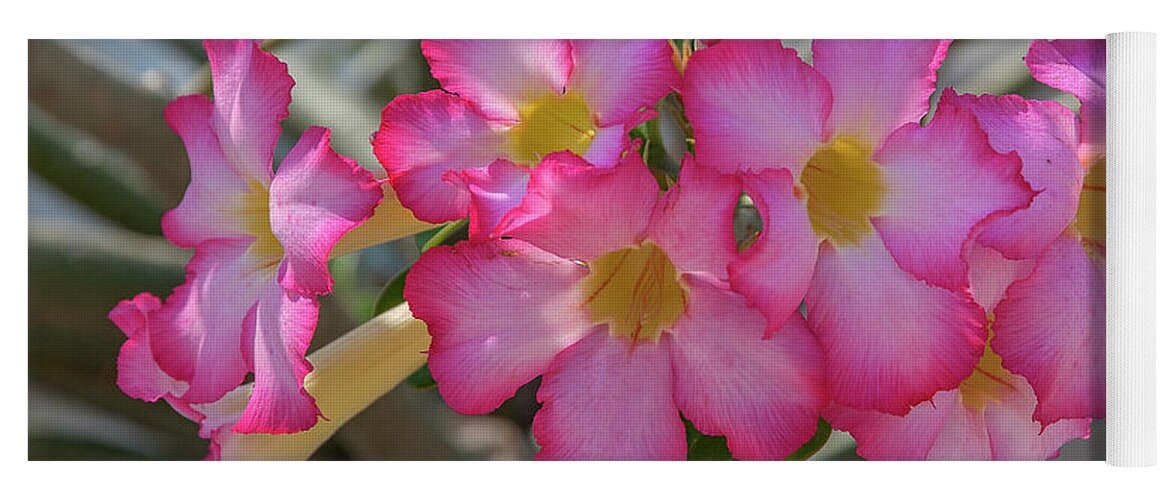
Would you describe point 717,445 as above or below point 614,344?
below

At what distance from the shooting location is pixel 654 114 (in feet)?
3.92

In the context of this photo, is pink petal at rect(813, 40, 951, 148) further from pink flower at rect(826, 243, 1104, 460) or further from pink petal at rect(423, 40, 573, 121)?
pink petal at rect(423, 40, 573, 121)

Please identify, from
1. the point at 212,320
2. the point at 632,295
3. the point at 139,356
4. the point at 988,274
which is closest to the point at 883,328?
the point at 988,274

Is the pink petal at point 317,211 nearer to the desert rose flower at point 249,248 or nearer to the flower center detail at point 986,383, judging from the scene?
the desert rose flower at point 249,248

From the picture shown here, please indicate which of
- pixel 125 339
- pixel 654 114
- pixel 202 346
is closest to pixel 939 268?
pixel 654 114

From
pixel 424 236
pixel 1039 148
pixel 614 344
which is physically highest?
pixel 1039 148

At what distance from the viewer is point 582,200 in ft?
3.84

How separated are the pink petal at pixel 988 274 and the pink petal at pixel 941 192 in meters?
0.03

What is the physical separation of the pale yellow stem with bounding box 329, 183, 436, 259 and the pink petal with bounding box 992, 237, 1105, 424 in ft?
1.99

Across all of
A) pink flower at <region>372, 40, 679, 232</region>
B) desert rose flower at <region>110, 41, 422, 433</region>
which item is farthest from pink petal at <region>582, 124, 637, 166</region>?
desert rose flower at <region>110, 41, 422, 433</region>

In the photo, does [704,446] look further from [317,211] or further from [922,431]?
[317,211]

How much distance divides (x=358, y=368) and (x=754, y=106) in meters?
0.50
